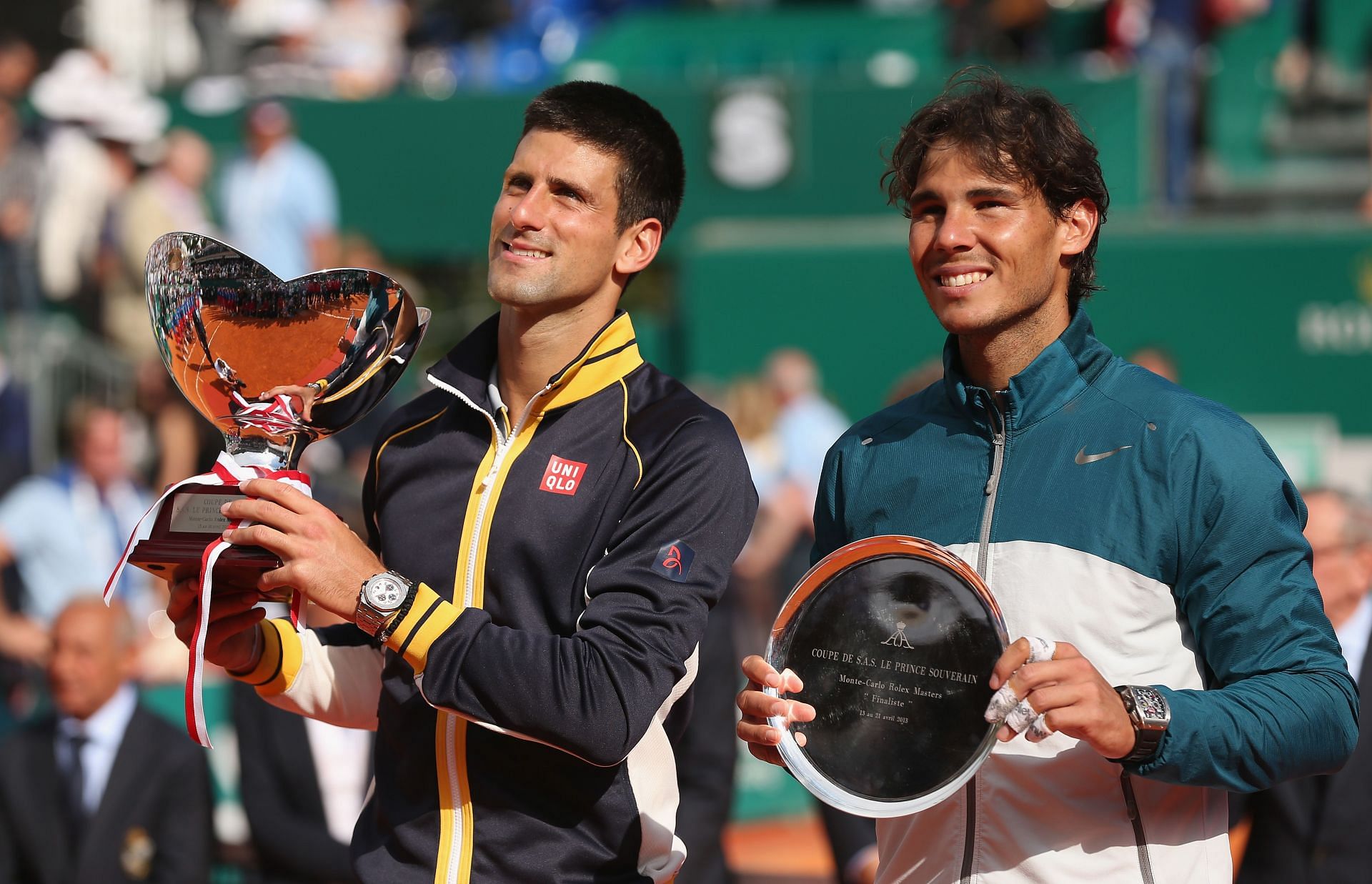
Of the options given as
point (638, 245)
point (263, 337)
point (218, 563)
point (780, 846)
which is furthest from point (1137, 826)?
point (780, 846)

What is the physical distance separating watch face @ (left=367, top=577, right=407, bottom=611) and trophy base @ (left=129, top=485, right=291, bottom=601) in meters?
0.15

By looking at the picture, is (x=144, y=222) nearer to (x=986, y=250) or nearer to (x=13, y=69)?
(x=13, y=69)

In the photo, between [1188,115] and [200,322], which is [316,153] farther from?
[200,322]

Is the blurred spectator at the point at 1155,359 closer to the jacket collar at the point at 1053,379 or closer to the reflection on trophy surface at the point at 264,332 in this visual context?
the jacket collar at the point at 1053,379

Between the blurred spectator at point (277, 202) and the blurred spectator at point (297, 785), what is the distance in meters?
5.62

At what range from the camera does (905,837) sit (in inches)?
104

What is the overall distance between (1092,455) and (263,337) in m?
1.35

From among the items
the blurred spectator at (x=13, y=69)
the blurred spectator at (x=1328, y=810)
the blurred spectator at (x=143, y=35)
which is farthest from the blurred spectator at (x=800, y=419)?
the blurred spectator at (x=143, y=35)

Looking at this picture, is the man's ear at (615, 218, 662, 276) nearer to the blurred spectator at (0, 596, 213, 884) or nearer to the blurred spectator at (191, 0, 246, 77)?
the blurred spectator at (0, 596, 213, 884)

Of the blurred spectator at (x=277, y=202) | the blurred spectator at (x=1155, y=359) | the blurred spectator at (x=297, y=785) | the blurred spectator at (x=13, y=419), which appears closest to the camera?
the blurred spectator at (x=297, y=785)

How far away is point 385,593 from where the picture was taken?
259cm

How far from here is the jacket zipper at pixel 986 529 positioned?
2535 mm

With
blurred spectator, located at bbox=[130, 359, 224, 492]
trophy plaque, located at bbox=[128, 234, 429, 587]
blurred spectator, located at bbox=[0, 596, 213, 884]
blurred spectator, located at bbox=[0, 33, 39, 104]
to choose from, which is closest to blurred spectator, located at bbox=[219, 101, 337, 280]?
blurred spectator, located at bbox=[130, 359, 224, 492]

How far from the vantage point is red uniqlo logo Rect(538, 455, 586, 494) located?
9.33 feet
